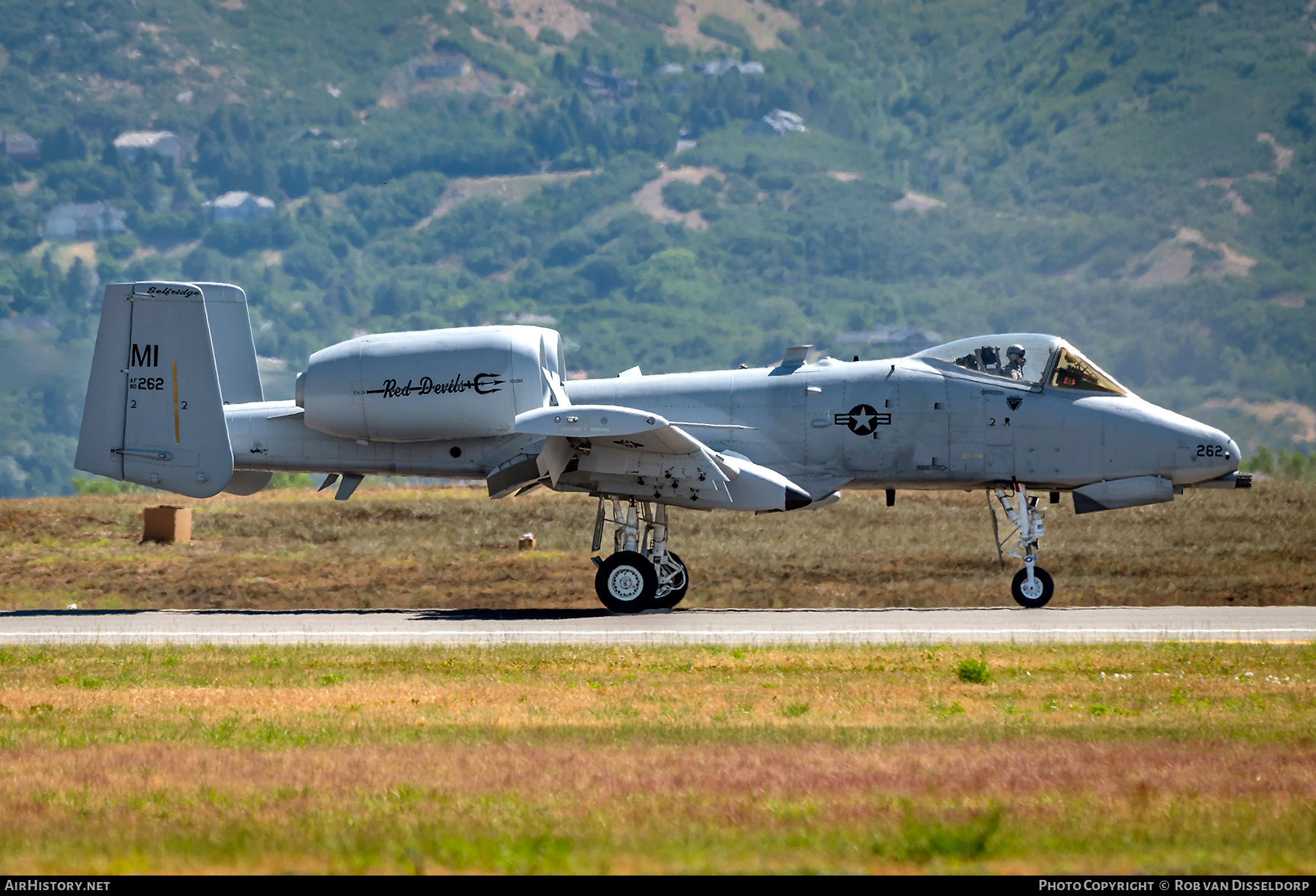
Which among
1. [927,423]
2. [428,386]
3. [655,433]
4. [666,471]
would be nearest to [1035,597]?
[927,423]

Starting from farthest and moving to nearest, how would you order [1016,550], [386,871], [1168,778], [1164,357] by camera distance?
[1164,357] < [1016,550] < [1168,778] < [386,871]

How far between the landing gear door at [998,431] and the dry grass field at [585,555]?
363 cm

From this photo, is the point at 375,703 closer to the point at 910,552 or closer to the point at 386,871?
the point at 386,871

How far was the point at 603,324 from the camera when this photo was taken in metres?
197

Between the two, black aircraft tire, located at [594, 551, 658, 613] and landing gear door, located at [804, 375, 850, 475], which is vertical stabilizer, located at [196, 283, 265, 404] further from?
landing gear door, located at [804, 375, 850, 475]

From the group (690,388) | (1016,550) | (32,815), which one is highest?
(690,388)

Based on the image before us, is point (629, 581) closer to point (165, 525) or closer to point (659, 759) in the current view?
point (659, 759)

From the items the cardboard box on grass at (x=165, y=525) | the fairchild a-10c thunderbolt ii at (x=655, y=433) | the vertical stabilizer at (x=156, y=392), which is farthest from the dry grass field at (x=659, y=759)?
the cardboard box on grass at (x=165, y=525)

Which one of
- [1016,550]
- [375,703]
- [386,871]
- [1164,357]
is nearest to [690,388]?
[1016,550]

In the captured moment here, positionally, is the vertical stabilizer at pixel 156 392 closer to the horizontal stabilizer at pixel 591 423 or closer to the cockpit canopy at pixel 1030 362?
the horizontal stabilizer at pixel 591 423

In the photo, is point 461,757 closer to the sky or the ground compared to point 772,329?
closer to the ground

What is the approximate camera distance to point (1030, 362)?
2134 centimetres

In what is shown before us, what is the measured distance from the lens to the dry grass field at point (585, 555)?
24672 mm

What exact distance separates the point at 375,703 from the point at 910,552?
62.7 feet
